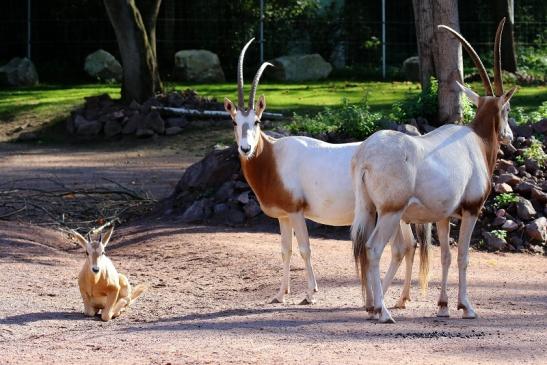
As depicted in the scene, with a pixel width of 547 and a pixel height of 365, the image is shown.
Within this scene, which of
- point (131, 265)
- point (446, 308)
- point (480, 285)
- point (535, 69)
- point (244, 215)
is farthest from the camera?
point (535, 69)

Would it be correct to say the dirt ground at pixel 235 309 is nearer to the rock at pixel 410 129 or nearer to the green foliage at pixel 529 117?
the rock at pixel 410 129

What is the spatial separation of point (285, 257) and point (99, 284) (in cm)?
170

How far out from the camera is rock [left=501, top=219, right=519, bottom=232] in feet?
42.9

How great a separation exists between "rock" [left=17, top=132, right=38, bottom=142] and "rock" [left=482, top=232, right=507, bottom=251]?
1068cm

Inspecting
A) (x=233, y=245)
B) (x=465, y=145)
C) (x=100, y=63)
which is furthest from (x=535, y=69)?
(x=465, y=145)

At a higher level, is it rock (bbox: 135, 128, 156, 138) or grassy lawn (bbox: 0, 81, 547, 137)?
grassy lawn (bbox: 0, 81, 547, 137)

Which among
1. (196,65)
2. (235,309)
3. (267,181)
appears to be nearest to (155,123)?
(196,65)

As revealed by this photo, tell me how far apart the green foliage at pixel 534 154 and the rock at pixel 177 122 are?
795cm

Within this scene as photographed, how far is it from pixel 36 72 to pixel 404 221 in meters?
19.3

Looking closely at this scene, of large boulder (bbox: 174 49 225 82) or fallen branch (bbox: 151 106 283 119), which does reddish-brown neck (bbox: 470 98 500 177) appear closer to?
fallen branch (bbox: 151 106 283 119)

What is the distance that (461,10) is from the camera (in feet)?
93.4

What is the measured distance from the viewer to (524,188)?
44.8 ft


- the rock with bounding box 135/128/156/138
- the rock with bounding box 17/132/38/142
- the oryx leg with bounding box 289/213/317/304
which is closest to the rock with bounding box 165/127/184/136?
the rock with bounding box 135/128/156/138

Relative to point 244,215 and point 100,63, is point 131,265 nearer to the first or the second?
point 244,215
